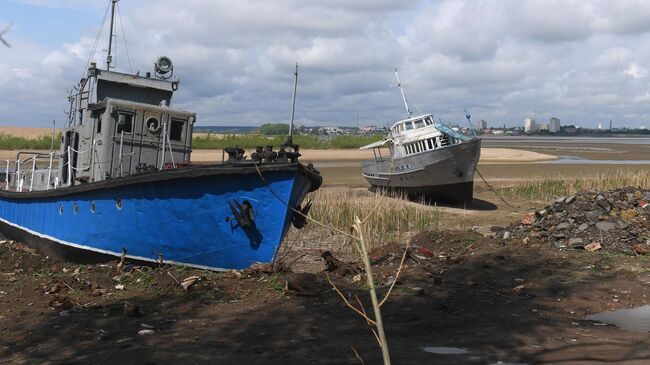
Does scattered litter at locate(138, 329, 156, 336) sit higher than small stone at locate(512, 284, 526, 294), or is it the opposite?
small stone at locate(512, 284, 526, 294)

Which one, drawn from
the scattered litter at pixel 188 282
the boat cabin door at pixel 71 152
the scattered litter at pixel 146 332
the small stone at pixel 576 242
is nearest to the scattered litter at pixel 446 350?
the scattered litter at pixel 146 332

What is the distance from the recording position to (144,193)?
1002cm

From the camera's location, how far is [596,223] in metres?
13.0

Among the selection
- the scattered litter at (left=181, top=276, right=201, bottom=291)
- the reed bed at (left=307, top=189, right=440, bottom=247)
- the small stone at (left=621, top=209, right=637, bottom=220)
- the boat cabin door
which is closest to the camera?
the scattered litter at (left=181, top=276, right=201, bottom=291)

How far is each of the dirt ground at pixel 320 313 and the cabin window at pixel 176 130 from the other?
2.97 meters

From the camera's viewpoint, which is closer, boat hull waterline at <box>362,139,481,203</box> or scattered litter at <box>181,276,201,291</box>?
scattered litter at <box>181,276,201,291</box>

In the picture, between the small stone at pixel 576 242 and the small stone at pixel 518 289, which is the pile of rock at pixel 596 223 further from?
the small stone at pixel 518 289

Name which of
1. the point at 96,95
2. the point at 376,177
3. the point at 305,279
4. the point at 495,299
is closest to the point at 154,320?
the point at 305,279

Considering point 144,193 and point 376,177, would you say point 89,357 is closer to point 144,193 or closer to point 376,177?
point 144,193

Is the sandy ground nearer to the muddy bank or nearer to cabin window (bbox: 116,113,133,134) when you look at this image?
cabin window (bbox: 116,113,133,134)

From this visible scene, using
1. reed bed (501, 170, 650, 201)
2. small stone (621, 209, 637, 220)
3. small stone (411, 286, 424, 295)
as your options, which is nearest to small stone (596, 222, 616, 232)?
small stone (621, 209, 637, 220)

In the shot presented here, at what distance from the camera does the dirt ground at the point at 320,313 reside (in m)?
6.39

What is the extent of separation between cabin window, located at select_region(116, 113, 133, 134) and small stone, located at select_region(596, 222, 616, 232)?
9072 mm

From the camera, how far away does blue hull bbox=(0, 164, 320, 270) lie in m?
9.42
